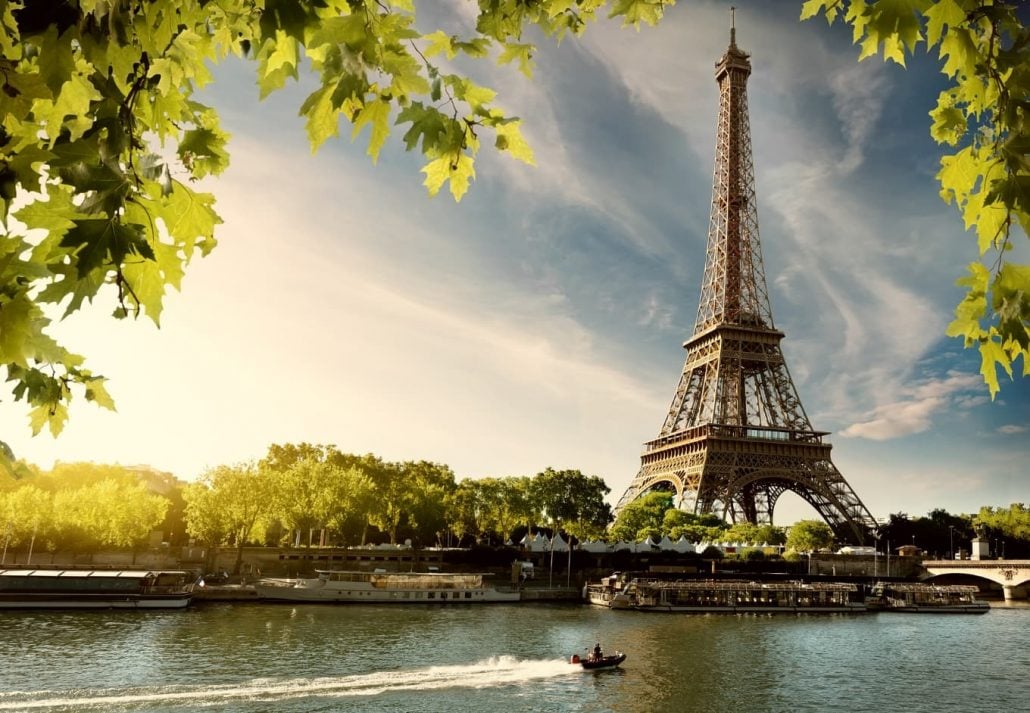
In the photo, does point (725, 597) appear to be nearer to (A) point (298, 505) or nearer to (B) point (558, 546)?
(B) point (558, 546)

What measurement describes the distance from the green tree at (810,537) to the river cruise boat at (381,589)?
36640mm

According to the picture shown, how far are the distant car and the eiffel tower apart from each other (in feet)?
161

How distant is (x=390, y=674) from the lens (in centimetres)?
2967

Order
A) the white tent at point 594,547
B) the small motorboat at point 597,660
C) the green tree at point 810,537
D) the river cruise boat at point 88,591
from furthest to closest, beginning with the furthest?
1. the green tree at point 810,537
2. the white tent at point 594,547
3. the river cruise boat at point 88,591
4. the small motorboat at point 597,660

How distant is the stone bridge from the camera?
73.5 metres

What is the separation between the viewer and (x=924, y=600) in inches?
2596

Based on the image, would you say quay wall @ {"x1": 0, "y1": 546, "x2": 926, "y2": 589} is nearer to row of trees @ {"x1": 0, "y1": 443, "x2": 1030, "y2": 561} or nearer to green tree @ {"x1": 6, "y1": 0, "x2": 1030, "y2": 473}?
row of trees @ {"x1": 0, "y1": 443, "x2": 1030, "y2": 561}

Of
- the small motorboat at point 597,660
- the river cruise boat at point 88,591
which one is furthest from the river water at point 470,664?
the river cruise boat at point 88,591

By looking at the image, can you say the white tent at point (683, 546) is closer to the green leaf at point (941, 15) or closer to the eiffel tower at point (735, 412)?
the eiffel tower at point (735, 412)

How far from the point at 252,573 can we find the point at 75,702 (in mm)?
39376

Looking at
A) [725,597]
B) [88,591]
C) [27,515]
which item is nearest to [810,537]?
[725,597]

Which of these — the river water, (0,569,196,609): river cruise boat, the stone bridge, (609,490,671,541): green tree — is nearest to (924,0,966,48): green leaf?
the river water

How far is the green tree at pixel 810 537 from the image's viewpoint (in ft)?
258

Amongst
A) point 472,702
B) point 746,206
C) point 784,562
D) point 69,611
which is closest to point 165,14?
point 472,702
